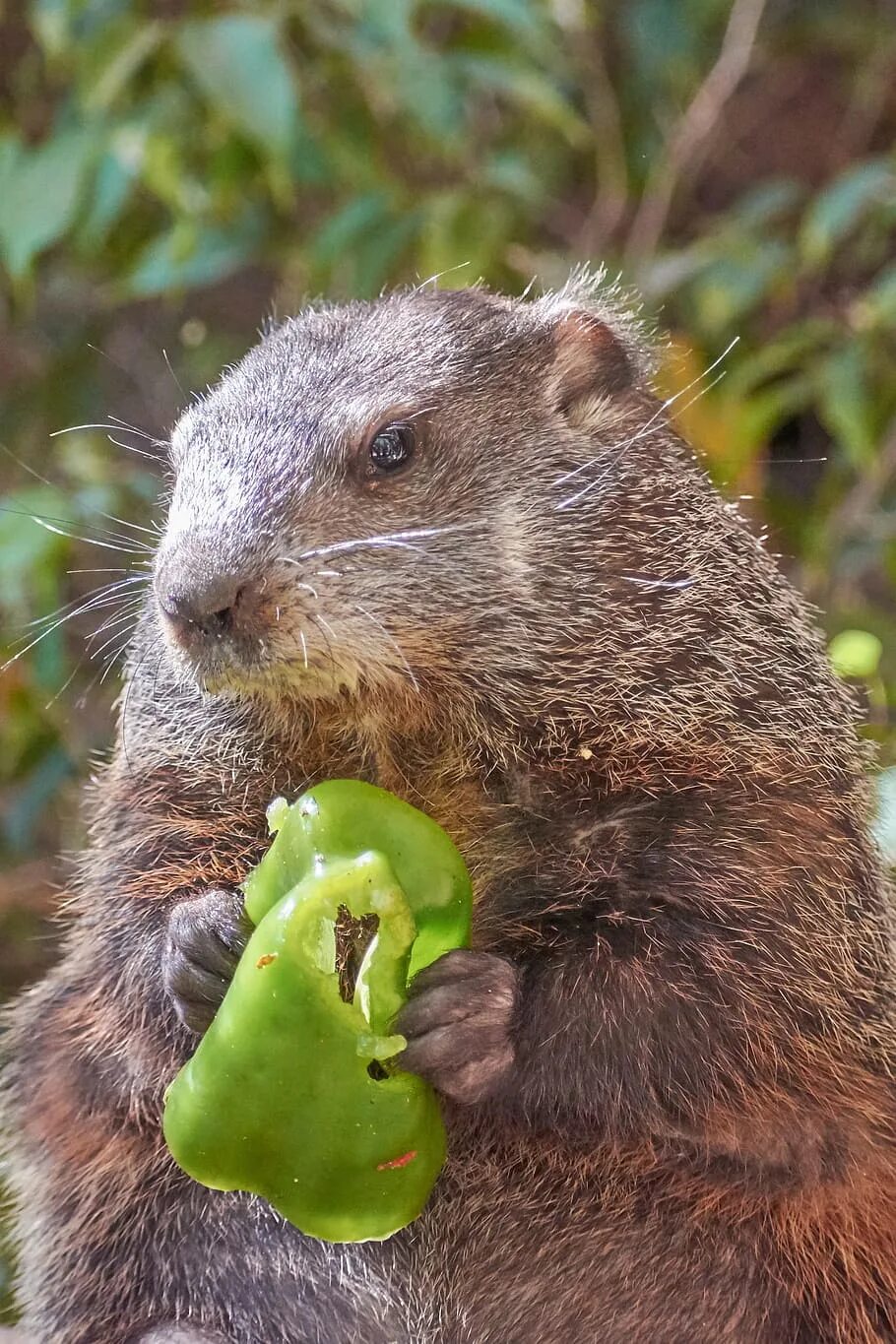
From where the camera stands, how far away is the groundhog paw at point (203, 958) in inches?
59.3

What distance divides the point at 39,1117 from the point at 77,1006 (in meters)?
0.15

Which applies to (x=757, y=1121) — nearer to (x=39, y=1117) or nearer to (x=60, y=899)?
(x=39, y=1117)

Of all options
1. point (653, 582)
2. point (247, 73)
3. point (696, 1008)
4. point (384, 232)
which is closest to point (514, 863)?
point (696, 1008)

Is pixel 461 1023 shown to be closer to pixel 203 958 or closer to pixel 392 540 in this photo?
pixel 203 958

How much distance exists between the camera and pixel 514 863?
64.7 inches

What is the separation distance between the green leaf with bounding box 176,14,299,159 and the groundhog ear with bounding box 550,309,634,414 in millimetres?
716

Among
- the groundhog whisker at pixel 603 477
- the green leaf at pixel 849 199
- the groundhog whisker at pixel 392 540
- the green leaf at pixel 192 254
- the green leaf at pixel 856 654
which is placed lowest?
the green leaf at pixel 856 654

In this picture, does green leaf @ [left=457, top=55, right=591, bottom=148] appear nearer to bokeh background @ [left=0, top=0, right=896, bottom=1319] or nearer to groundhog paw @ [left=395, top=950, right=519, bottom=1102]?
bokeh background @ [left=0, top=0, right=896, bottom=1319]

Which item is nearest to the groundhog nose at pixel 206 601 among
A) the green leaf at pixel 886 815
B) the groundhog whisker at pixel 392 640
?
the groundhog whisker at pixel 392 640

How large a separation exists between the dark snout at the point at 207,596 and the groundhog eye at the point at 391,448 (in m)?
0.26

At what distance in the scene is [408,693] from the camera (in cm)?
161

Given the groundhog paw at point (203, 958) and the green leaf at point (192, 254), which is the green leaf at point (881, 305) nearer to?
the green leaf at point (192, 254)

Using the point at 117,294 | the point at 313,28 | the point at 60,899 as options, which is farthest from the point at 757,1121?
the point at 117,294

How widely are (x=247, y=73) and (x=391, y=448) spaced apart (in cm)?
106
